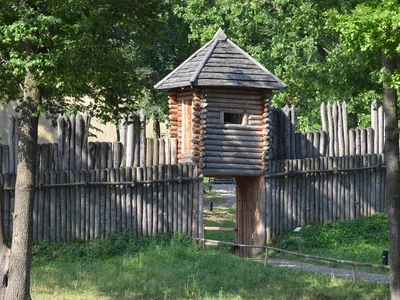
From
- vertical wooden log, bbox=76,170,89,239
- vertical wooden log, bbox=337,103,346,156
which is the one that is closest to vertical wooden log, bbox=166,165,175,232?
vertical wooden log, bbox=76,170,89,239

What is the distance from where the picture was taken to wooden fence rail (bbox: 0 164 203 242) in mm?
→ 22500

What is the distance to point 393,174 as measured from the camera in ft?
52.8

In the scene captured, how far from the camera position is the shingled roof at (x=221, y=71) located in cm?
2475

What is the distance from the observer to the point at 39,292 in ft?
58.1

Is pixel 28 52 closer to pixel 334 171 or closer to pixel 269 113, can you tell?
pixel 269 113

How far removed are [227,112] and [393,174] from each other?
968 cm

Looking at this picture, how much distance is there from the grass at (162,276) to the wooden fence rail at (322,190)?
381cm

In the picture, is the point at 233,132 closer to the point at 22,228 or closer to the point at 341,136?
the point at 341,136

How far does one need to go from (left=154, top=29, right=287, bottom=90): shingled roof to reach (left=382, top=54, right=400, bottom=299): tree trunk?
29.2 feet

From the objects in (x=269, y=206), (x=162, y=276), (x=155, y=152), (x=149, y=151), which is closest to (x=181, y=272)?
(x=162, y=276)

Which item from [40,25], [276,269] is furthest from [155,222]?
[40,25]

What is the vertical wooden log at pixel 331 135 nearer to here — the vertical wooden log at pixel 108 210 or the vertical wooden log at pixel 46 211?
the vertical wooden log at pixel 108 210

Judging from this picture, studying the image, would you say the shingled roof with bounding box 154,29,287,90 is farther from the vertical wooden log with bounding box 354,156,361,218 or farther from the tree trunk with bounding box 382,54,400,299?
the tree trunk with bounding box 382,54,400,299

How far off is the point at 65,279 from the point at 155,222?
529 centimetres
